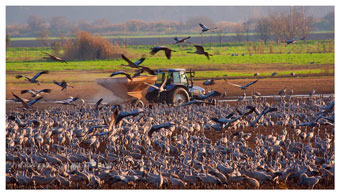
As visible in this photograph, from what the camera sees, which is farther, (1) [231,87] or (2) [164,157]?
(1) [231,87]

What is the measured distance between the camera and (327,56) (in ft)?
173

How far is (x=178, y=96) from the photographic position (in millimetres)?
21984

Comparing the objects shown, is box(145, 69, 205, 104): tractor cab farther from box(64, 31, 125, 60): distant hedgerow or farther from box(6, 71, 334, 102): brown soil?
box(64, 31, 125, 60): distant hedgerow

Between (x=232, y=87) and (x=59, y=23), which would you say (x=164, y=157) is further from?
(x=59, y=23)

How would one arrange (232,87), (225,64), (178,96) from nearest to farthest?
(178,96) → (232,87) → (225,64)

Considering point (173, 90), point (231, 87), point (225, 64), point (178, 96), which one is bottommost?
point (178, 96)

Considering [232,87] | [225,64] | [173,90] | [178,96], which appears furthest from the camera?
[225,64]

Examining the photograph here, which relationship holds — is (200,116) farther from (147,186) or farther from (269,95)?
(269,95)

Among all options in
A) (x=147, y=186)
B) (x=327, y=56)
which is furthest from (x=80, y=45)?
(x=147, y=186)

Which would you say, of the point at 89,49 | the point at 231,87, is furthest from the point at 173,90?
the point at 89,49

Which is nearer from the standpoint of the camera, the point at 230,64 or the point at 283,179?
the point at 283,179

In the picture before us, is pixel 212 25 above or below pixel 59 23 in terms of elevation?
below

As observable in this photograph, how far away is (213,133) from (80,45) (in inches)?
1477

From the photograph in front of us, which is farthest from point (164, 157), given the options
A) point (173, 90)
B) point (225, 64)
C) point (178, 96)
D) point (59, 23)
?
point (59, 23)
